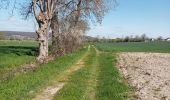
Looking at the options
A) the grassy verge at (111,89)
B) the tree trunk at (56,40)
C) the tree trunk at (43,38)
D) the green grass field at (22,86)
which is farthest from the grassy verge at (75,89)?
the tree trunk at (56,40)

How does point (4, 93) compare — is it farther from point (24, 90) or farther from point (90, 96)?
point (90, 96)

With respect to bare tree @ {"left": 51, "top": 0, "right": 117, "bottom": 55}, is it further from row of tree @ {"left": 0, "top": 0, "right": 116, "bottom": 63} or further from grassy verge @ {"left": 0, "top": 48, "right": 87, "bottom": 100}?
grassy verge @ {"left": 0, "top": 48, "right": 87, "bottom": 100}

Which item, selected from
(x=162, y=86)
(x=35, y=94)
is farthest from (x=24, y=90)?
(x=162, y=86)

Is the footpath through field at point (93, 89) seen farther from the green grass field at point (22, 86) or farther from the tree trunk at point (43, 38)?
the tree trunk at point (43, 38)

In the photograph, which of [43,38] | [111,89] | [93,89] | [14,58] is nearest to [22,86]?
[93,89]

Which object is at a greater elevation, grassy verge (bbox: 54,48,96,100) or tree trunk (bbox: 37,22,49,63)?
tree trunk (bbox: 37,22,49,63)

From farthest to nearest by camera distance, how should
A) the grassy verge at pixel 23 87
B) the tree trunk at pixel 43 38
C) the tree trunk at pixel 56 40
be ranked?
the tree trunk at pixel 56 40 < the tree trunk at pixel 43 38 < the grassy verge at pixel 23 87

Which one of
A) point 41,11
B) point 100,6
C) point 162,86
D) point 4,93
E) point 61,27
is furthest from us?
point 61,27

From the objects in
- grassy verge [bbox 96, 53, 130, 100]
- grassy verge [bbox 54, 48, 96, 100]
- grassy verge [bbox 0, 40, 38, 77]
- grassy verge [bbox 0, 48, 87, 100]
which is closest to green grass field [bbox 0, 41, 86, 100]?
grassy verge [bbox 0, 48, 87, 100]

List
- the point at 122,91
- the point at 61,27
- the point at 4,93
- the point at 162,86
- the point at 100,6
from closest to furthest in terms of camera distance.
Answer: the point at 4,93, the point at 122,91, the point at 162,86, the point at 100,6, the point at 61,27

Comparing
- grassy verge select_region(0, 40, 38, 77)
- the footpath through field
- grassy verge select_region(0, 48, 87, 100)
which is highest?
grassy verge select_region(0, 48, 87, 100)

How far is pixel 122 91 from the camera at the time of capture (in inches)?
642

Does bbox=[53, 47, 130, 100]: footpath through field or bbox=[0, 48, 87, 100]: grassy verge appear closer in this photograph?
bbox=[0, 48, 87, 100]: grassy verge

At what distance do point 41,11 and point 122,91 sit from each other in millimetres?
21676
